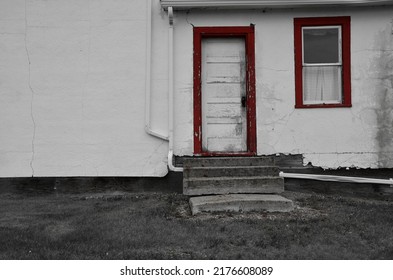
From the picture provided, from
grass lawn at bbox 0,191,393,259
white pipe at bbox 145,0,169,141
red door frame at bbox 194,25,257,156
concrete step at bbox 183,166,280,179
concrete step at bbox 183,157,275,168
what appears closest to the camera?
grass lawn at bbox 0,191,393,259

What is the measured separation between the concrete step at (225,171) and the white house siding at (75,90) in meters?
0.95

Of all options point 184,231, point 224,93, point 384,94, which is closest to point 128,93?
point 224,93

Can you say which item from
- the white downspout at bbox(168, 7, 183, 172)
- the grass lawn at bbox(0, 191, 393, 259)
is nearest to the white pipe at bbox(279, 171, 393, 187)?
the grass lawn at bbox(0, 191, 393, 259)

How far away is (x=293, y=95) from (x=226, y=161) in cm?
184

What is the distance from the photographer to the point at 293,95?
301 inches

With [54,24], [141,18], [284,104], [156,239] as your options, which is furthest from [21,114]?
[284,104]

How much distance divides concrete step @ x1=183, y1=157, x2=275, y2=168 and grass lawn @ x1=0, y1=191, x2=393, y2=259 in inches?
28.0

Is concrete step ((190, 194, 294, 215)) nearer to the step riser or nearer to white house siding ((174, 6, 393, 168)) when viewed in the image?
the step riser

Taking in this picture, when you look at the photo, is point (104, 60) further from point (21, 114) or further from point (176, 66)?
point (21, 114)

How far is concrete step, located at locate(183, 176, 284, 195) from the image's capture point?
21.3ft

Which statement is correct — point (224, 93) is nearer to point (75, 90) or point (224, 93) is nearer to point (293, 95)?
point (293, 95)

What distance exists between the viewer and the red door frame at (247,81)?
7.60 meters

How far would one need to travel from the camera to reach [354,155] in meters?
7.55

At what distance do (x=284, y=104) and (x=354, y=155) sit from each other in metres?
1.58
